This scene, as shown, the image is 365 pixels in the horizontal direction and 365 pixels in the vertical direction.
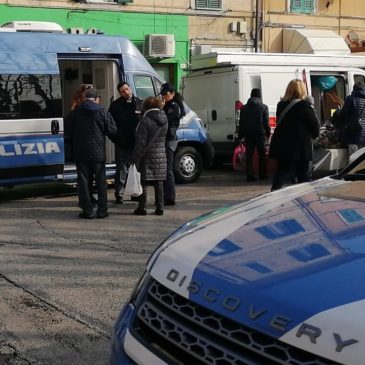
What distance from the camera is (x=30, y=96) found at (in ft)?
30.9

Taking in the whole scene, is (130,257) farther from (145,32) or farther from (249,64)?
(145,32)

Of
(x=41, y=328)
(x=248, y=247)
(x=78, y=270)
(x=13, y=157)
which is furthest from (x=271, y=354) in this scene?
(x=13, y=157)

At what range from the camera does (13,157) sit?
30.1ft

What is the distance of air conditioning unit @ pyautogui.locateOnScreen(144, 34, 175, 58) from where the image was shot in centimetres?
1722

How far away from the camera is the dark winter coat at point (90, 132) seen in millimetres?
8156

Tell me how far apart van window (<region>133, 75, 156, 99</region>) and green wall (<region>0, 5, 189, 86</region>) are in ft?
20.7

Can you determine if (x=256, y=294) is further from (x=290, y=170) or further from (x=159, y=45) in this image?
(x=159, y=45)

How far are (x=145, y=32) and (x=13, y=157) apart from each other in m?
9.46

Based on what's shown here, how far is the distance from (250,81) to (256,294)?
1090 centimetres

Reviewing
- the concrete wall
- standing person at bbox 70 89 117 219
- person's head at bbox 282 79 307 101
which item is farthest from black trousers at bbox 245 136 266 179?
the concrete wall

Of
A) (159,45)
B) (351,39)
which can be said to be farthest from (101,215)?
(351,39)

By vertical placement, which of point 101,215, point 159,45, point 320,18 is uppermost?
point 320,18

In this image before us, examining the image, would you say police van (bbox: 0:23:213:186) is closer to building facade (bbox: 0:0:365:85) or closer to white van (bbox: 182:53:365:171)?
white van (bbox: 182:53:365:171)

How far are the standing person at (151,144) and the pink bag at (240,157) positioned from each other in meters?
4.08
